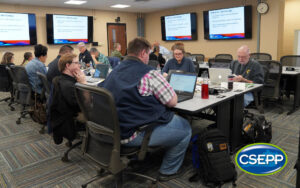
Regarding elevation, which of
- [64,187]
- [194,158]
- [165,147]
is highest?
[165,147]

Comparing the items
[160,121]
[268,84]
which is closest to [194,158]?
[160,121]

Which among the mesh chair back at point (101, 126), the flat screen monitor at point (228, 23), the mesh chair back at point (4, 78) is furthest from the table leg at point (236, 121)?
the flat screen monitor at point (228, 23)

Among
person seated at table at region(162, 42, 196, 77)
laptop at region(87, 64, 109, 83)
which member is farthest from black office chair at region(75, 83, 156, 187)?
laptop at region(87, 64, 109, 83)

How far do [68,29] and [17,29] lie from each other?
4.77 feet

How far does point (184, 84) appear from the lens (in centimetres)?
256

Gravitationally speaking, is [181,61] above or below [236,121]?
above

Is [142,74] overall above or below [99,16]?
below

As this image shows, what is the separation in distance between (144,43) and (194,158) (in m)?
1.11

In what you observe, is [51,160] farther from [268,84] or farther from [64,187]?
[268,84]

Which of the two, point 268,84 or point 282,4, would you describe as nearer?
point 268,84

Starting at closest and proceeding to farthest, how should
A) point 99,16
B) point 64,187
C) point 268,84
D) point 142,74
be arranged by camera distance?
point 142,74 < point 64,187 < point 268,84 < point 99,16

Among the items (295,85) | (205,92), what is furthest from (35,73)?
(295,85)

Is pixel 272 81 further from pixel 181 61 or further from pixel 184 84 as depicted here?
pixel 184 84

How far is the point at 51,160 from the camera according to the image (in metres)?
2.76
